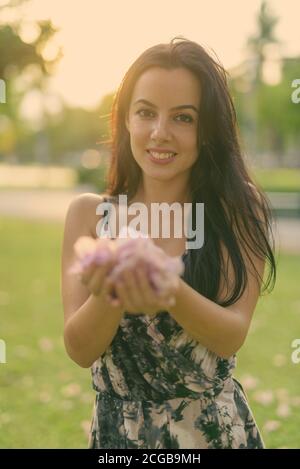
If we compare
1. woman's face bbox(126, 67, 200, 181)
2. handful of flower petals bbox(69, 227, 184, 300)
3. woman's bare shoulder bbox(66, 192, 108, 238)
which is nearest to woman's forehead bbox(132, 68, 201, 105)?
woman's face bbox(126, 67, 200, 181)

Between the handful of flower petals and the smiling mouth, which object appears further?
the smiling mouth

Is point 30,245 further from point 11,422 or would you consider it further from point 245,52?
point 245,52

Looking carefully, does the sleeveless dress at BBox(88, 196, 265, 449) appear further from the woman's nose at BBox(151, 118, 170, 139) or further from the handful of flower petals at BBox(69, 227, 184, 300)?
the handful of flower petals at BBox(69, 227, 184, 300)

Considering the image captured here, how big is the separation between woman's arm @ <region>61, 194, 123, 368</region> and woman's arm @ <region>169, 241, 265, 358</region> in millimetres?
164

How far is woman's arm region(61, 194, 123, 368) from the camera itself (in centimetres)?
187

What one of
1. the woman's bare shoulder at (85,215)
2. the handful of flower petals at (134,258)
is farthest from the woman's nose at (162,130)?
the handful of flower petals at (134,258)

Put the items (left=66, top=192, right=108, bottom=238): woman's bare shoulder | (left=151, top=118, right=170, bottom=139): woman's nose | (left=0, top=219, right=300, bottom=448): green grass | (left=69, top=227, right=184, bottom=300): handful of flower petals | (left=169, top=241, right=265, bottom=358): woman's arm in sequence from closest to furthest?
(left=69, top=227, right=184, bottom=300): handful of flower petals → (left=169, top=241, right=265, bottom=358): woman's arm → (left=151, top=118, right=170, bottom=139): woman's nose → (left=66, top=192, right=108, bottom=238): woman's bare shoulder → (left=0, top=219, right=300, bottom=448): green grass


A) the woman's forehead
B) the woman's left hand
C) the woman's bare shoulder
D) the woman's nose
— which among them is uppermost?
the woman's forehead

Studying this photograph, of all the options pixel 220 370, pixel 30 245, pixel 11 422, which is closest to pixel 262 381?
pixel 11 422

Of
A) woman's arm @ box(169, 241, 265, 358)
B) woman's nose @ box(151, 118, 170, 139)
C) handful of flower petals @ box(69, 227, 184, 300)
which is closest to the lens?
handful of flower petals @ box(69, 227, 184, 300)

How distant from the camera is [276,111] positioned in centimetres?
3981

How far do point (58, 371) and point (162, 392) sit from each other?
4237 millimetres

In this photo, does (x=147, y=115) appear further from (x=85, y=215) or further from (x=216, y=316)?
(x=216, y=316)
